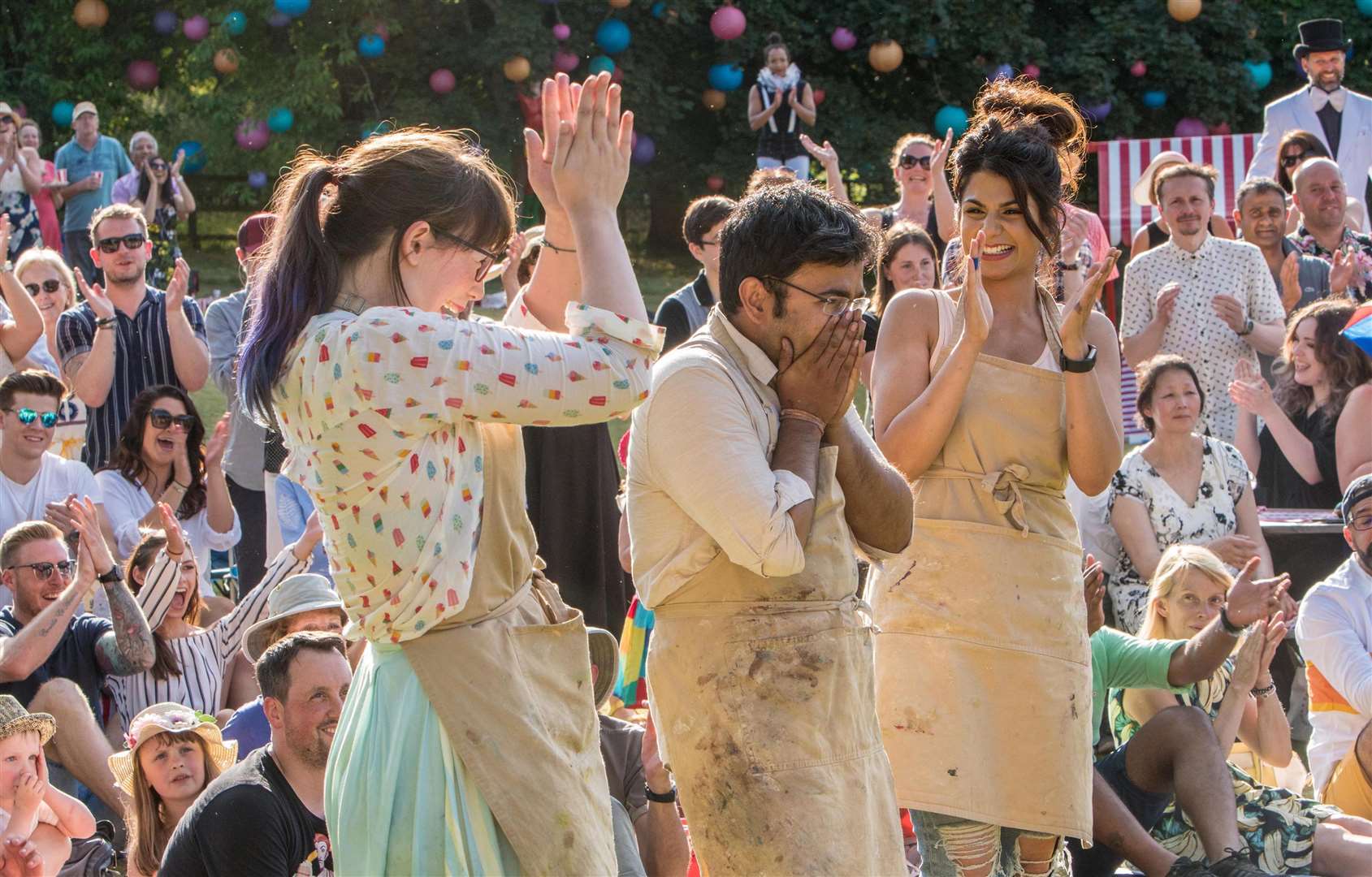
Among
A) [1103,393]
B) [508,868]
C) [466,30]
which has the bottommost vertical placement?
[508,868]

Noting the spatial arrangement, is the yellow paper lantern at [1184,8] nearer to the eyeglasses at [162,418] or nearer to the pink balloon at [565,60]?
the pink balloon at [565,60]

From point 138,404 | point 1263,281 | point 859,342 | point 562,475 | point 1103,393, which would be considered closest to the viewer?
point 859,342

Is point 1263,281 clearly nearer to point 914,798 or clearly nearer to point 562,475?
point 562,475

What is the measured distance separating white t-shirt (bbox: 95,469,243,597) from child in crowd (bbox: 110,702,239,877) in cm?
190

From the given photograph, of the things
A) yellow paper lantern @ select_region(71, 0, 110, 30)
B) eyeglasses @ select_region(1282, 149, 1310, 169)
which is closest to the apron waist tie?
eyeglasses @ select_region(1282, 149, 1310, 169)

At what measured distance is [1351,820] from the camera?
511cm

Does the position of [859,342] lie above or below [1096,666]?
above

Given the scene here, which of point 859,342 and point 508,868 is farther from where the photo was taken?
point 859,342

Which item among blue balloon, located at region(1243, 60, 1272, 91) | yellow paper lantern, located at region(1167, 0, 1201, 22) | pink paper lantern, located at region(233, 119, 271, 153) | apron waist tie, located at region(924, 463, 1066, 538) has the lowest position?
apron waist tie, located at region(924, 463, 1066, 538)

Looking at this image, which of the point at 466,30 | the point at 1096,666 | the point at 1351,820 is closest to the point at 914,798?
the point at 1096,666

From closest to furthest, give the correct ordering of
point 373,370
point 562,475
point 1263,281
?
1. point 373,370
2. point 562,475
3. point 1263,281

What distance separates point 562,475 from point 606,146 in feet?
11.5

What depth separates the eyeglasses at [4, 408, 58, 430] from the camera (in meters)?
6.64

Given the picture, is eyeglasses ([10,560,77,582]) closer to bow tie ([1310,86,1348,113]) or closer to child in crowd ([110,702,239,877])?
child in crowd ([110,702,239,877])
